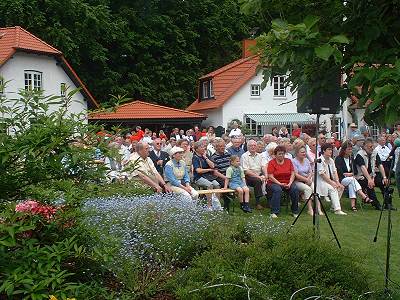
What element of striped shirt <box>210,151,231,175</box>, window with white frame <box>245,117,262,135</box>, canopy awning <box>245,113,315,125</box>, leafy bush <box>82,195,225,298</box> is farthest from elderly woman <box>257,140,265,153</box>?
window with white frame <box>245,117,262,135</box>

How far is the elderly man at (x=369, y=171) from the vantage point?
13.6 m

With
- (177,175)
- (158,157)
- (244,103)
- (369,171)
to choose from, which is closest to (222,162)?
(177,175)

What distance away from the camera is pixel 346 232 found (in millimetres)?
10508

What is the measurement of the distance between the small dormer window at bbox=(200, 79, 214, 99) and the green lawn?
26429mm

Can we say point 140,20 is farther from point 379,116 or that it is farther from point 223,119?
point 379,116

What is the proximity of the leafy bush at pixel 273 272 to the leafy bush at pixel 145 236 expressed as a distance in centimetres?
29

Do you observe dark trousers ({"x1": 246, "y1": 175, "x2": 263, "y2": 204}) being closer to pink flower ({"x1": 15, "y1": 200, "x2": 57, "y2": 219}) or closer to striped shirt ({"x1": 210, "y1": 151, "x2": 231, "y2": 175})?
striped shirt ({"x1": 210, "y1": 151, "x2": 231, "y2": 175})

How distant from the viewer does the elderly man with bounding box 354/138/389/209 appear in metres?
13.6

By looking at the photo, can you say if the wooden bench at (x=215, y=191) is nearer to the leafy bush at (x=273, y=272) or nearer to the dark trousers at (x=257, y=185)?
the dark trousers at (x=257, y=185)

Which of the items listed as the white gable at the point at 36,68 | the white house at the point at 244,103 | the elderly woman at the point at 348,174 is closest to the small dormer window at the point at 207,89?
the white house at the point at 244,103

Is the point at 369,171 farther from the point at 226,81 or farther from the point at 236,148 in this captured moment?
the point at 226,81

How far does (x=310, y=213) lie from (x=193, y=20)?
111ft

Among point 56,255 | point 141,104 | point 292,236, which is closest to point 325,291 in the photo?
point 292,236

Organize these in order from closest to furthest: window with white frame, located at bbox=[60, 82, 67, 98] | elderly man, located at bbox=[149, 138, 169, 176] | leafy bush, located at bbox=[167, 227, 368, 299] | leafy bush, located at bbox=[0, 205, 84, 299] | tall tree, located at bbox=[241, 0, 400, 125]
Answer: tall tree, located at bbox=[241, 0, 400, 125]
leafy bush, located at bbox=[0, 205, 84, 299]
window with white frame, located at bbox=[60, 82, 67, 98]
leafy bush, located at bbox=[167, 227, 368, 299]
elderly man, located at bbox=[149, 138, 169, 176]
